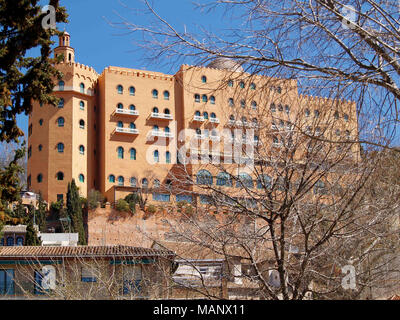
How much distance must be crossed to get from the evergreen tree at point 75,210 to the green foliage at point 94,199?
31.7 inches

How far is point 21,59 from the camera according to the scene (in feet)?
41.1

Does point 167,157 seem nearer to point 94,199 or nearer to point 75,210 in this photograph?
point 94,199

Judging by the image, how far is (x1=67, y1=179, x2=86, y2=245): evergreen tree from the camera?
36312 mm

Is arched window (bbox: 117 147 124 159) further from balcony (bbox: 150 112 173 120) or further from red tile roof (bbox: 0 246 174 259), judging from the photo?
red tile roof (bbox: 0 246 174 259)

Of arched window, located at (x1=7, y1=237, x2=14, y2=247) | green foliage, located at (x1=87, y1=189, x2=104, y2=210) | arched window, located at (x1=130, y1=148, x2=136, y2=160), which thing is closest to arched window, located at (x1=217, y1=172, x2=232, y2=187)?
arched window, located at (x1=7, y1=237, x2=14, y2=247)

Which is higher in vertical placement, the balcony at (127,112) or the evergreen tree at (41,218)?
the balcony at (127,112)

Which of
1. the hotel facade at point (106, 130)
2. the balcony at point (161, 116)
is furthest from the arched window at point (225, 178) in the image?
the balcony at point (161, 116)

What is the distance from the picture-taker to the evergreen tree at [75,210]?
3631 cm

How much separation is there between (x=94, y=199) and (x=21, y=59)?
90.8 feet

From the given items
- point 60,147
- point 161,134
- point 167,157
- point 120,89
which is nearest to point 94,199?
point 60,147

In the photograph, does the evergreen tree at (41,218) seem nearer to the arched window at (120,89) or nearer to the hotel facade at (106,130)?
the hotel facade at (106,130)

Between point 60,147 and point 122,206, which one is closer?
point 122,206
